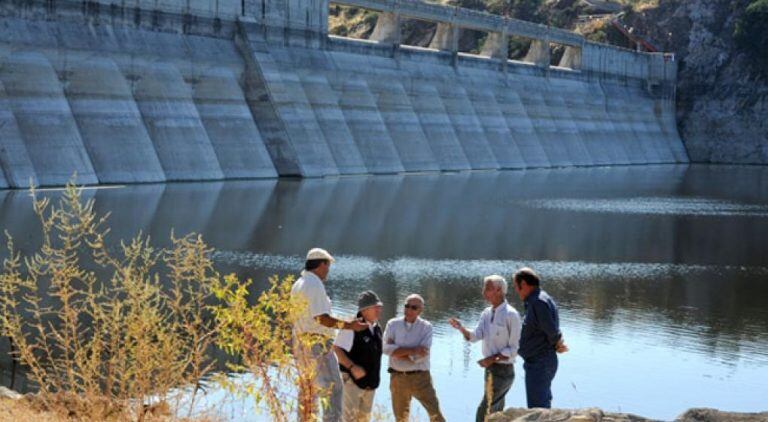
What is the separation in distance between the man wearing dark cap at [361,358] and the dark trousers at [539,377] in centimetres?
133

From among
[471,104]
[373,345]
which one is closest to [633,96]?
[471,104]

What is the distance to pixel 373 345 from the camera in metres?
9.63

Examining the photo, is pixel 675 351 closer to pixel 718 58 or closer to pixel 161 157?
pixel 161 157

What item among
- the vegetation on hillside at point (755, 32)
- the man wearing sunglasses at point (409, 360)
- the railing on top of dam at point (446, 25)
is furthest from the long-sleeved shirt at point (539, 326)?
the vegetation on hillside at point (755, 32)

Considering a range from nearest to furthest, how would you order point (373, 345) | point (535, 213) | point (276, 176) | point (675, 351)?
point (373, 345) < point (675, 351) < point (535, 213) < point (276, 176)

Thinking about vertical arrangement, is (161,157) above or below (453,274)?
below

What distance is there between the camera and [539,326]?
10031mm

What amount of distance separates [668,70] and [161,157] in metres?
52.0

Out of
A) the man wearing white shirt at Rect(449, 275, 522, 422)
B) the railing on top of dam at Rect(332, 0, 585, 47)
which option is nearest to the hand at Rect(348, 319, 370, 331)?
the man wearing white shirt at Rect(449, 275, 522, 422)

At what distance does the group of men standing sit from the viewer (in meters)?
9.35

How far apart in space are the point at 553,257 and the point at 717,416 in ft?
57.4

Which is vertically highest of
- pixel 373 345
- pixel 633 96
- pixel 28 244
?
pixel 373 345

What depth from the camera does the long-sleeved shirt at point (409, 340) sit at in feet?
32.4

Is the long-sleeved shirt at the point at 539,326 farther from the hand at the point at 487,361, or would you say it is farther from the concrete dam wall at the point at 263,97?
the concrete dam wall at the point at 263,97
